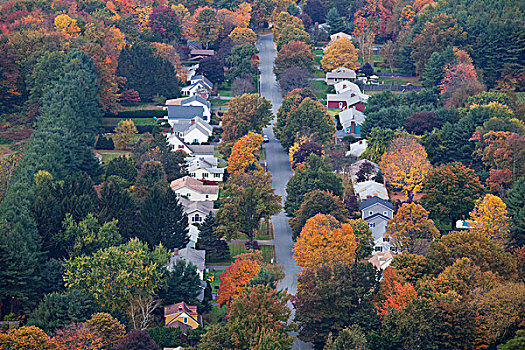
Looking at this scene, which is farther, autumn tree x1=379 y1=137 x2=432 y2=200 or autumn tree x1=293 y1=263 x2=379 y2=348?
autumn tree x1=379 y1=137 x2=432 y2=200

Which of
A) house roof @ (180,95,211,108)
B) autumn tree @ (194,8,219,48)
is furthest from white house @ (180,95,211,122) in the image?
autumn tree @ (194,8,219,48)

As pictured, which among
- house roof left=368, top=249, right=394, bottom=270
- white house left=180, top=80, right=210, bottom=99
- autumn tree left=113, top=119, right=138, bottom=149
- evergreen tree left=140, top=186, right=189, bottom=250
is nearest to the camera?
house roof left=368, top=249, right=394, bottom=270

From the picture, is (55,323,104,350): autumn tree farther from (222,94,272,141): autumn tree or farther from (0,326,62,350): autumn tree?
(222,94,272,141): autumn tree

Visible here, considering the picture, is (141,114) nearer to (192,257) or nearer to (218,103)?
(218,103)

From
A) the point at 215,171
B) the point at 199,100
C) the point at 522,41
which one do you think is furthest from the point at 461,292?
the point at 522,41

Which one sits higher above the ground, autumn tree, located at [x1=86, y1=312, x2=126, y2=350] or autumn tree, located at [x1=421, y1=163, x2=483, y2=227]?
autumn tree, located at [x1=421, y1=163, x2=483, y2=227]

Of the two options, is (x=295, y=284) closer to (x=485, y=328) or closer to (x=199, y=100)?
(x=485, y=328)

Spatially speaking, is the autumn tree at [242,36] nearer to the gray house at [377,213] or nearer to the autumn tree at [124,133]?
the autumn tree at [124,133]
